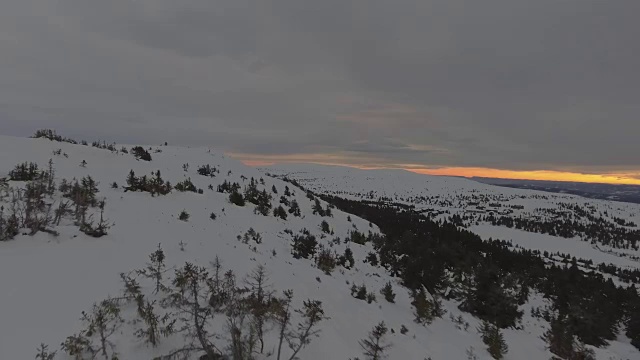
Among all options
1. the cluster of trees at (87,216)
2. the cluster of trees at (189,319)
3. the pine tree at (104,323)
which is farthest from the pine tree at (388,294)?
the cluster of trees at (87,216)

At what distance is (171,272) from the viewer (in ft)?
39.4

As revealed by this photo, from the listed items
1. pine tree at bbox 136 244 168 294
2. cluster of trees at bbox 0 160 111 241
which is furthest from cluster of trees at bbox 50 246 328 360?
cluster of trees at bbox 0 160 111 241

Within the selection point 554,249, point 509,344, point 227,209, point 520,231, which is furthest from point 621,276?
point 227,209

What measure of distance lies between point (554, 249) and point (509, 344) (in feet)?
477

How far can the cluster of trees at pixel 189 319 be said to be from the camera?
8287mm

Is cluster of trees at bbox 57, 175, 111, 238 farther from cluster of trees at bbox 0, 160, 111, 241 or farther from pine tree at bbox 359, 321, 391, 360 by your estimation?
pine tree at bbox 359, 321, 391, 360

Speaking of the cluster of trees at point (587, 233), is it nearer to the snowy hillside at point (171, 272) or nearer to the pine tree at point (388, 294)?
the snowy hillside at point (171, 272)

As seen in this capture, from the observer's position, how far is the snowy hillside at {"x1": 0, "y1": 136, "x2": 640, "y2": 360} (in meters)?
8.70

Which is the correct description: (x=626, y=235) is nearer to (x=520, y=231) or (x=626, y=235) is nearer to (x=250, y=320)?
(x=520, y=231)

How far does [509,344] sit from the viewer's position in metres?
18.3

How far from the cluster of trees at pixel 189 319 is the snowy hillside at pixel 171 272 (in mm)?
95

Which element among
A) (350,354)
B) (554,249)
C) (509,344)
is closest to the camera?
(350,354)

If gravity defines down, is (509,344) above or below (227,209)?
below

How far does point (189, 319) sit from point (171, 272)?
9.73 ft
